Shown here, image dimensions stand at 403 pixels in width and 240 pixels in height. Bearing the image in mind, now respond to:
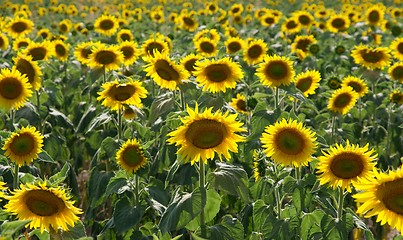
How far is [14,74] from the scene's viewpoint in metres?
4.18

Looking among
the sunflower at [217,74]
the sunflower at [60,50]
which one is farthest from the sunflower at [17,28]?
the sunflower at [217,74]

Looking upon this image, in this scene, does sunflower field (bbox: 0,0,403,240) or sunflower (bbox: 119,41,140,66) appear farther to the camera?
sunflower (bbox: 119,41,140,66)

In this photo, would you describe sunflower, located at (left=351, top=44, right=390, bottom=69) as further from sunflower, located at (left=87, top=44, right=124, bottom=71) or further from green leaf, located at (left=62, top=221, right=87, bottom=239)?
green leaf, located at (left=62, top=221, right=87, bottom=239)

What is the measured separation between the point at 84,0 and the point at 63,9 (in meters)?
10.9

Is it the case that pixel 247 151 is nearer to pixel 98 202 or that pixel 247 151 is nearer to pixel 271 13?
pixel 98 202

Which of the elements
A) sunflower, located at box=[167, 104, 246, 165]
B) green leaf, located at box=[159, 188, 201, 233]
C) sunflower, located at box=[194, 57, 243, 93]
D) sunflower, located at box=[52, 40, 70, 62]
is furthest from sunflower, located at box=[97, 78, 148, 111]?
sunflower, located at box=[52, 40, 70, 62]

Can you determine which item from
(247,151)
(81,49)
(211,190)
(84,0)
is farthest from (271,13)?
(84,0)

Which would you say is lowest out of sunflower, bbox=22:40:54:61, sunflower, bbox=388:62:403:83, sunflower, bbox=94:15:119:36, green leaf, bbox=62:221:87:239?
sunflower, bbox=94:15:119:36

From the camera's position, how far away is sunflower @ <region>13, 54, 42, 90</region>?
467 centimetres

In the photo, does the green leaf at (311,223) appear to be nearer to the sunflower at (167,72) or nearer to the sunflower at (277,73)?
the sunflower at (277,73)

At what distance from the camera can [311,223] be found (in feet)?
10.3

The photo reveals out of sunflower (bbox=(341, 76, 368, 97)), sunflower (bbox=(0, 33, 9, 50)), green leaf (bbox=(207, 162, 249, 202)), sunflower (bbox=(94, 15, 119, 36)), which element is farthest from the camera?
sunflower (bbox=(94, 15, 119, 36))

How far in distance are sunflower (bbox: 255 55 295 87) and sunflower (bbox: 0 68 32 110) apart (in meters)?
1.82

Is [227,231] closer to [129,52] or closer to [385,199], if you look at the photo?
[385,199]
